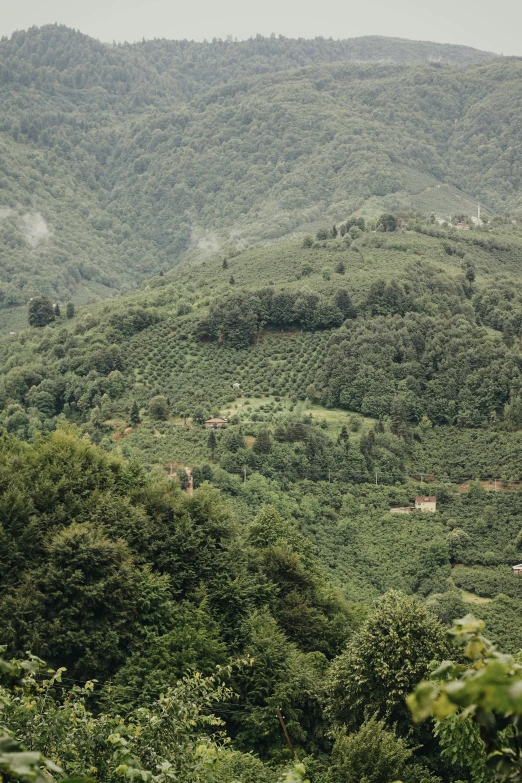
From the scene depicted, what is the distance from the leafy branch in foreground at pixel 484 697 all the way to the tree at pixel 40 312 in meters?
96.7

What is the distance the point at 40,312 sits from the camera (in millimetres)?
98312

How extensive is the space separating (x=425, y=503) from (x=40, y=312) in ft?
164

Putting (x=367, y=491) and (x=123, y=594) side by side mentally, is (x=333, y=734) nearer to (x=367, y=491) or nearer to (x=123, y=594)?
(x=123, y=594)

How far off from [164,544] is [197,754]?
2179 cm

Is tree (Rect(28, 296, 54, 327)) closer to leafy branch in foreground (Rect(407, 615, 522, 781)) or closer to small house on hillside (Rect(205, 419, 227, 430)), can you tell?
small house on hillside (Rect(205, 419, 227, 430))

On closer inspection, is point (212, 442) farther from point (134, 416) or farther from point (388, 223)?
point (388, 223)

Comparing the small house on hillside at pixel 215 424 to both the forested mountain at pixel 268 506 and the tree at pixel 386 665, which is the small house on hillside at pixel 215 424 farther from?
the tree at pixel 386 665

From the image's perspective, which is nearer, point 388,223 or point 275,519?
point 275,519

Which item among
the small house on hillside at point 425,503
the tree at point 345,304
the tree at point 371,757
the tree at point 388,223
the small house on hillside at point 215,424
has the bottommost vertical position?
the small house on hillside at point 425,503

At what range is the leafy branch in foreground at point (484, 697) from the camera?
150 inches

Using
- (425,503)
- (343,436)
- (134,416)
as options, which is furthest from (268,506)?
(134,416)

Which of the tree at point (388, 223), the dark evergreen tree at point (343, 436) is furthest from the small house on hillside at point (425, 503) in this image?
the tree at point (388, 223)

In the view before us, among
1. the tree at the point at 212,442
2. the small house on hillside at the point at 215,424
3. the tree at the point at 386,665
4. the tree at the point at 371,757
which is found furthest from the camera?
the small house on hillside at the point at 215,424

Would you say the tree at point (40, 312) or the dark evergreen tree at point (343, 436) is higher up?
the tree at point (40, 312)
